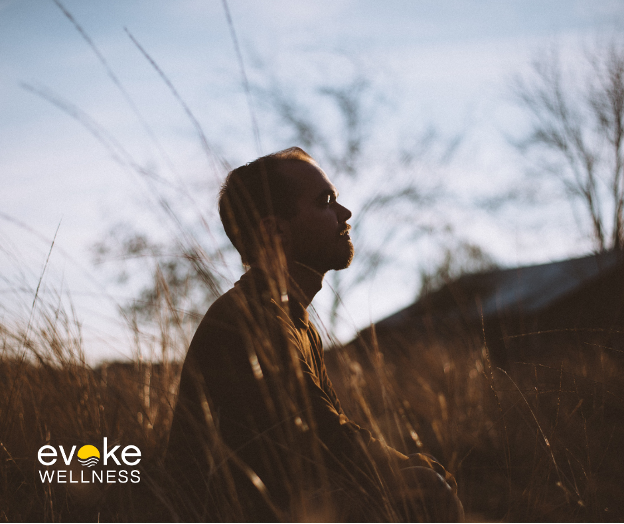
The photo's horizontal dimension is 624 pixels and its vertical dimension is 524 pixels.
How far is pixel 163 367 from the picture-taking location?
6.76 ft

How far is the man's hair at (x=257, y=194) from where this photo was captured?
1.48 m

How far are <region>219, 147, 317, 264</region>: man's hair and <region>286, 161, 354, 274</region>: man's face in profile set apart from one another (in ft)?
0.10

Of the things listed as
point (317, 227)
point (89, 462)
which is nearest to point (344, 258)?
point (317, 227)

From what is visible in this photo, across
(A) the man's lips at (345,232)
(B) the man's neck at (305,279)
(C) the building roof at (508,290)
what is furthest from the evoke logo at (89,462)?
(C) the building roof at (508,290)

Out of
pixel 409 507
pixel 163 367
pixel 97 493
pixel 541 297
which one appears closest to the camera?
pixel 409 507

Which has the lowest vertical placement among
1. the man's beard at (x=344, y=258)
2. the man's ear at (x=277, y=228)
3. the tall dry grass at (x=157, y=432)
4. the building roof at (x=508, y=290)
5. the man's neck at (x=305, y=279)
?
the building roof at (x=508, y=290)

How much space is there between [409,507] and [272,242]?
863 mm

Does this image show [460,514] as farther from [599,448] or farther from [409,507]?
[599,448]

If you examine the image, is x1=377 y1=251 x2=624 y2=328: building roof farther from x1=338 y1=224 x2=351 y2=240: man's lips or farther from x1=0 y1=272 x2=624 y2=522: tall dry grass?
x1=338 y1=224 x2=351 y2=240: man's lips

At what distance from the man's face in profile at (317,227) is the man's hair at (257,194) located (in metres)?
0.03

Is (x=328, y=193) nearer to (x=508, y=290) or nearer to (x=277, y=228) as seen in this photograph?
(x=277, y=228)

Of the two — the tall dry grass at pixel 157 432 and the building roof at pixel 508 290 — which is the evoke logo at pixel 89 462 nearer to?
the tall dry grass at pixel 157 432

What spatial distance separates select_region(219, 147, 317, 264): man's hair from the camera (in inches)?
58.3

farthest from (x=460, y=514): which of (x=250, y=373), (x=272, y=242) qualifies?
(x=272, y=242)
